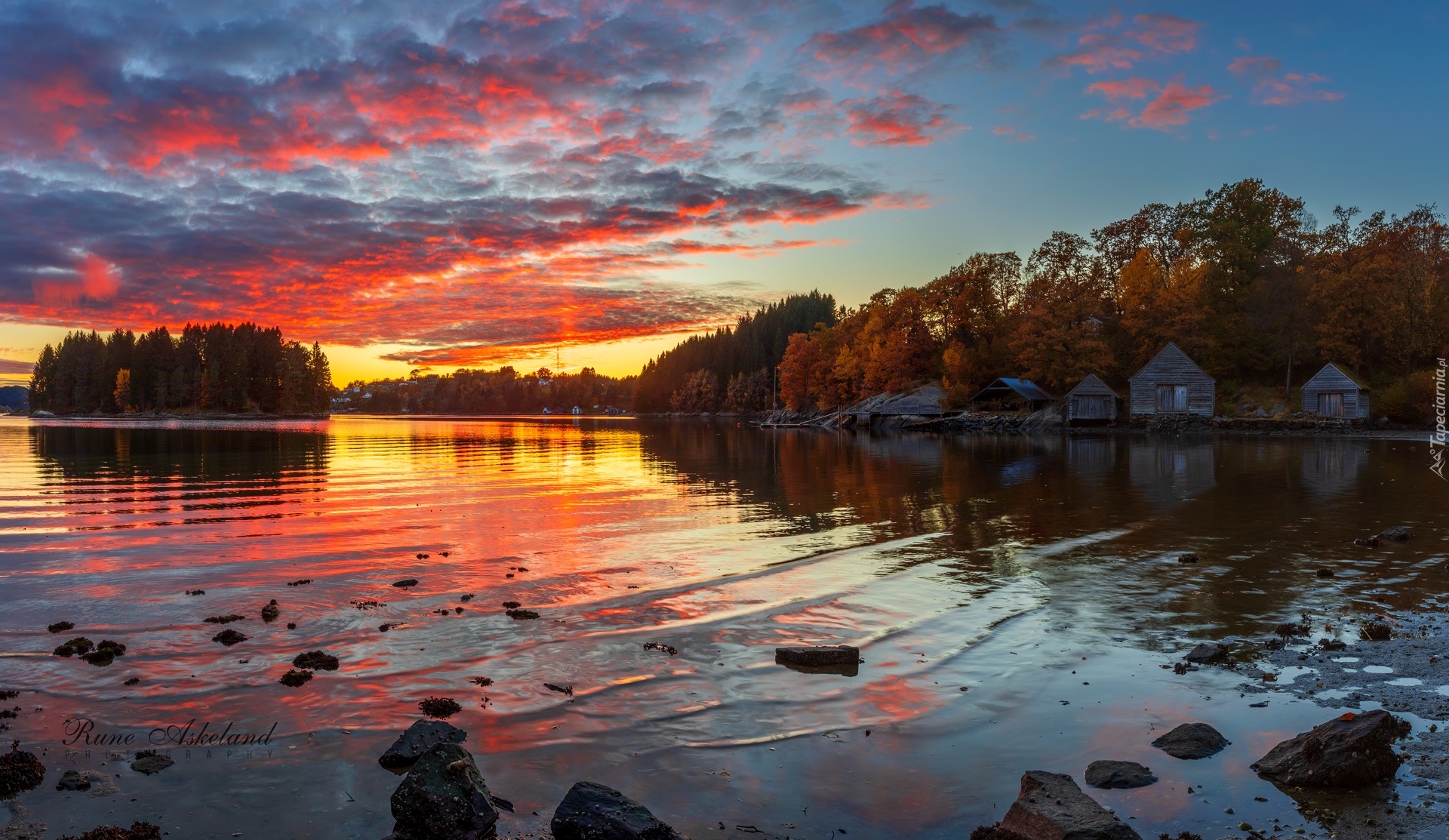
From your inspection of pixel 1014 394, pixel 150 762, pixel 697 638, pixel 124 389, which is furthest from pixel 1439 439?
pixel 124 389

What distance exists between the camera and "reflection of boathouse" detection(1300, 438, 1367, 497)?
102ft

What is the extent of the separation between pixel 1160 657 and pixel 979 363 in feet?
342

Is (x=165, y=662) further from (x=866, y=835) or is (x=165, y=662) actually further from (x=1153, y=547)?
(x=1153, y=547)

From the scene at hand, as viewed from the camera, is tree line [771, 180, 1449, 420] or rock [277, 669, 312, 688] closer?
rock [277, 669, 312, 688]

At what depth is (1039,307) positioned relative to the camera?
96812mm

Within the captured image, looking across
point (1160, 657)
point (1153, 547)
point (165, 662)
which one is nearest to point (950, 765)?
point (1160, 657)

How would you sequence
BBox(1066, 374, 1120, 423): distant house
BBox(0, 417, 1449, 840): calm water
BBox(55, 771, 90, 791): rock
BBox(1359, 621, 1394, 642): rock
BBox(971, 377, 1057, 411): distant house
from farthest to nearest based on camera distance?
BBox(971, 377, 1057, 411): distant house < BBox(1066, 374, 1120, 423): distant house < BBox(1359, 621, 1394, 642): rock < BBox(0, 417, 1449, 840): calm water < BBox(55, 771, 90, 791): rock

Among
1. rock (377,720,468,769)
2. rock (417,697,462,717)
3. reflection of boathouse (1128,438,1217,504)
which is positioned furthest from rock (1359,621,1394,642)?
reflection of boathouse (1128,438,1217,504)

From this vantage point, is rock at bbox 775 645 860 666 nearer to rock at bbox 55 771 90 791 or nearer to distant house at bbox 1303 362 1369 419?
rock at bbox 55 771 90 791

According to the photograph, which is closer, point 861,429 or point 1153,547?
point 1153,547

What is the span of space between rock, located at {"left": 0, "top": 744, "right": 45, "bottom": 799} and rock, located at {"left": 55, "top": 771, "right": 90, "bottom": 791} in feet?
0.65

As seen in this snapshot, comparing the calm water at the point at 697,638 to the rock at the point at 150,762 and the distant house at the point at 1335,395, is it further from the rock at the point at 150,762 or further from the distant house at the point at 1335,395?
the distant house at the point at 1335,395

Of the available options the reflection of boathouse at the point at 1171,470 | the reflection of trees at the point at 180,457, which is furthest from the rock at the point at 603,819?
the reflection of trees at the point at 180,457

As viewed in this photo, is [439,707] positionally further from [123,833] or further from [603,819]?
[603,819]
